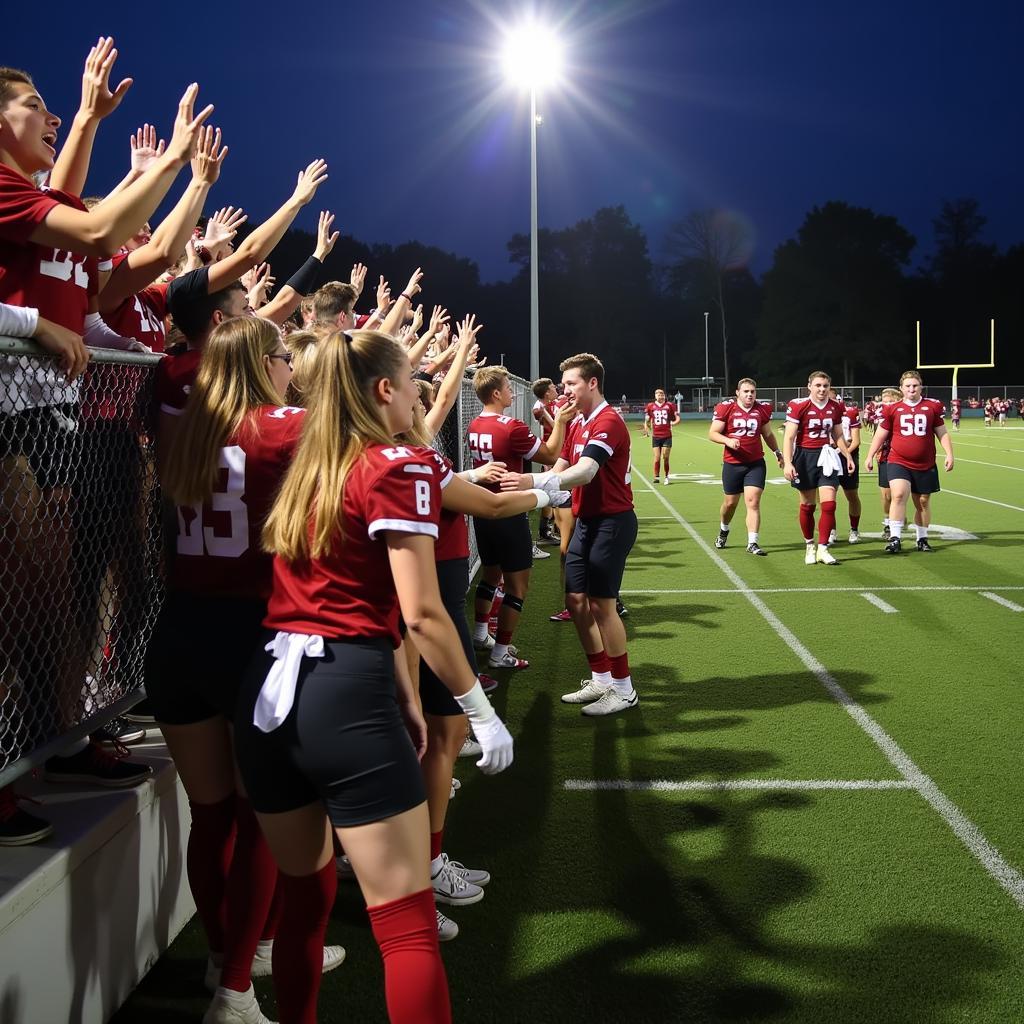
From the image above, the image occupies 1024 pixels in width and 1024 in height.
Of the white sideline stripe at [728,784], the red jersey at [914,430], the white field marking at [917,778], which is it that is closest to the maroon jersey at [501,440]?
the white sideline stripe at [728,784]

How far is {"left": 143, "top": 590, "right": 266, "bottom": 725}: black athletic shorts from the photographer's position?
2.70 meters

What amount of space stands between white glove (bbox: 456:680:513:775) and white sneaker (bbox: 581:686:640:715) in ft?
12.3

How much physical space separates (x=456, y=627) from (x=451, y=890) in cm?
104

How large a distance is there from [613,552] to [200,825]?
12.4 feet

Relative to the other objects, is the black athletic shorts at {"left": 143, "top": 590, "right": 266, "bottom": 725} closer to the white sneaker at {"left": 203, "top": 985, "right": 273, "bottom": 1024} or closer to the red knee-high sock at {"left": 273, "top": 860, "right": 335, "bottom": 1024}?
the red knee-high sock at {"left": 273, "top": 860, "right": 335, "bottom": 1024}

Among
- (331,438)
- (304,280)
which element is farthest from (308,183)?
(331,438)

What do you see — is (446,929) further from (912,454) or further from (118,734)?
(912,454)

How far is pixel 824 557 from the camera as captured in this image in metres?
11.5

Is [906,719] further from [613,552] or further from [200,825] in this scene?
[200,825]

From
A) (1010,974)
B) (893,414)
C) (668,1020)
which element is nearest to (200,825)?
(668,1020)

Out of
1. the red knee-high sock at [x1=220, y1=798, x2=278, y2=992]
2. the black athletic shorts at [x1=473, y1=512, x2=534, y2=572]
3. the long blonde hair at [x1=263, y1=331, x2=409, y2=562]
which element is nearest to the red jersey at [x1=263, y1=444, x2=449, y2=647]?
the long blonde hair at [x1=263, y1=331, x2=409, y2=562]

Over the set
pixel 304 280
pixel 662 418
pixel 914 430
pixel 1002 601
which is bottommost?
pixel 1002 601

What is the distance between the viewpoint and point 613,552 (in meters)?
6.29

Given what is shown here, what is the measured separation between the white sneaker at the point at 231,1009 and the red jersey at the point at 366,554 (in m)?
1.29
